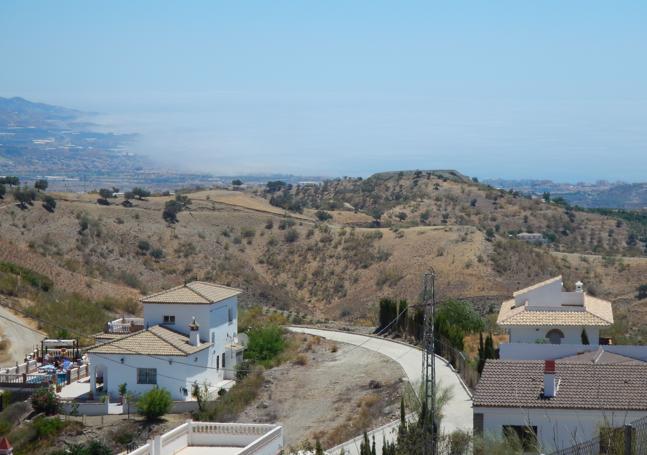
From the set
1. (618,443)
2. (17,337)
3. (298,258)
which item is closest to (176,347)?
(17,337)

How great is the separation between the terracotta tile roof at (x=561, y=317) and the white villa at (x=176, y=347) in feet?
39.3

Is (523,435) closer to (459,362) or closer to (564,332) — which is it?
(459,362)

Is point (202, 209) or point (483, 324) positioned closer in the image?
point (483, 324)

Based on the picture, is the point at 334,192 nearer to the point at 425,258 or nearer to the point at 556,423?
the point at 425,258

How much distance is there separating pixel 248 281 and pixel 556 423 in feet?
185

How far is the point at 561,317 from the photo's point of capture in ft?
144

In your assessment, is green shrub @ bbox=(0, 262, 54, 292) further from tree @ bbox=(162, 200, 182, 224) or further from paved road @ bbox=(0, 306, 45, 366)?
tree @ bbox=(162, 200, 182, 224)

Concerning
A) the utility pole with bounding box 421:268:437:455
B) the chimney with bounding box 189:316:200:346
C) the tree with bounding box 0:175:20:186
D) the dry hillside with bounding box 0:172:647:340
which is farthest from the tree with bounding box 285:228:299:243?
the utility pole with bounding box 421:268:437:455

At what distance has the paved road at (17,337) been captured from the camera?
166 feet

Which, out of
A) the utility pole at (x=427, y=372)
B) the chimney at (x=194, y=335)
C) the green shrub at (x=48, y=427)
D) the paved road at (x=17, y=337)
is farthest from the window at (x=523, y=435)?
the paved road at (x=17, y=337)

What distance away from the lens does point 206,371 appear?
4703 centimetres

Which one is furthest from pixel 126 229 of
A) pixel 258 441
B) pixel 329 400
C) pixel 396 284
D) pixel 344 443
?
pixel 258 441

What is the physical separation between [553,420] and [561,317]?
16.4m

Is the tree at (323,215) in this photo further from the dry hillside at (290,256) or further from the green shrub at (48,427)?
the green shrub at (48,427)
